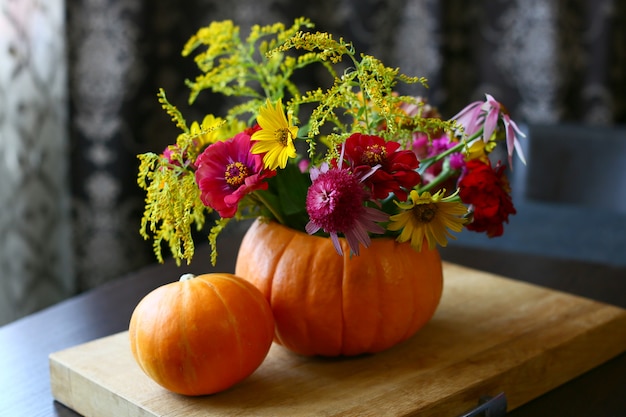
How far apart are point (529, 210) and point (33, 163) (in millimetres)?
1299

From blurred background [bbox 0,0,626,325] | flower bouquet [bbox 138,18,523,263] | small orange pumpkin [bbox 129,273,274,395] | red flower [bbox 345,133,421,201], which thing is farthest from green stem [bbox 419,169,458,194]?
blurred background [bbox 0,0,626,325]

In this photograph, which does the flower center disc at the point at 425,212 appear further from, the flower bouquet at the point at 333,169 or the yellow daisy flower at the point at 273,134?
the yellow daisy flower at the point at 273,134

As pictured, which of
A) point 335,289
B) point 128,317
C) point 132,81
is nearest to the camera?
point 335,289

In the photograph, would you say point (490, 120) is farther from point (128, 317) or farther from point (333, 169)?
point (128, 317)

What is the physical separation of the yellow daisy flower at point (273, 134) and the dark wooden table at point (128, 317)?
349 millimetres

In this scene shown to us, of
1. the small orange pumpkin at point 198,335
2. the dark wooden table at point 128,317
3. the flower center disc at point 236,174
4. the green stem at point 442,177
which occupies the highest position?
the flower center disc at point 236,174

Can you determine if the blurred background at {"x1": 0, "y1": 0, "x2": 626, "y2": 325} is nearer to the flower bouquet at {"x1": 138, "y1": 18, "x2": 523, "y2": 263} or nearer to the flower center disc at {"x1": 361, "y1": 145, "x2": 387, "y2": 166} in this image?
the flower bouquet at {"x1": 138, "y1": 18, "x2": 523, "y2": 263}

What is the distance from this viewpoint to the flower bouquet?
2.41 ft

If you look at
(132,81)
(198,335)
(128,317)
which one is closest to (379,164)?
(198,335)

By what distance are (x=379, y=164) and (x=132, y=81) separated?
1.63m

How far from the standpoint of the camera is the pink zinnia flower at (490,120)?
83cm

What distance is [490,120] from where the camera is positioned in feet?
2.74

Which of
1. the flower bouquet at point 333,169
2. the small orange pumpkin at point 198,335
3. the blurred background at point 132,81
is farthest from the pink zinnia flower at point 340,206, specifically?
the blurred background at point 132,81

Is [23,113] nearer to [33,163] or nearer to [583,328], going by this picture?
[33,163]
